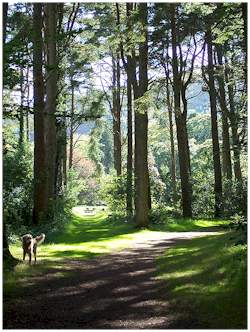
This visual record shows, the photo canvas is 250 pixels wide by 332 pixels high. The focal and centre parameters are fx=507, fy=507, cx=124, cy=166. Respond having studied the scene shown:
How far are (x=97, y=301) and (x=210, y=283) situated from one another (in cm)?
214

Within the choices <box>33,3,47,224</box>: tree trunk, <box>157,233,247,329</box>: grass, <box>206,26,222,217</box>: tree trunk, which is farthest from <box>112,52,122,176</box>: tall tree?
<box>157,233,247,329</box>: grass

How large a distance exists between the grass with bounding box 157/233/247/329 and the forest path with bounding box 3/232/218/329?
227 mm

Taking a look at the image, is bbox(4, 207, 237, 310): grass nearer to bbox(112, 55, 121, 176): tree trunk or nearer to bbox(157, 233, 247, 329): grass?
bbox(157, 233, 247, 329): grass

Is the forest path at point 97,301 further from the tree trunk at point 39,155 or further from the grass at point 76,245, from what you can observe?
the tree trunk at point 39,155

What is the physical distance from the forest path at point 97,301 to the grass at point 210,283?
0.23 m

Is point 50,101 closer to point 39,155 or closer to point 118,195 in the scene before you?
point 39,155

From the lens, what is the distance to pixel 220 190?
1119 inches

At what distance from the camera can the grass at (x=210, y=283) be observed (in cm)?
748

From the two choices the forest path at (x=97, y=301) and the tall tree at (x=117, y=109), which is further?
the tall tree at (x=117, y=109)

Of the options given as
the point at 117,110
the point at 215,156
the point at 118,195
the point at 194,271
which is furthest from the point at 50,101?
the point at 194,271

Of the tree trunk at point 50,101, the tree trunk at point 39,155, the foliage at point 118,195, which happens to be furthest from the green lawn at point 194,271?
the foliage at point 118,195

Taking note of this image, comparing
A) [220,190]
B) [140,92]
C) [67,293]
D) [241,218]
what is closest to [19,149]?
[140,92]

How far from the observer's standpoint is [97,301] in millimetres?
8828

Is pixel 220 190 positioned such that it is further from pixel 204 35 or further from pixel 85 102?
pixel 85 102
